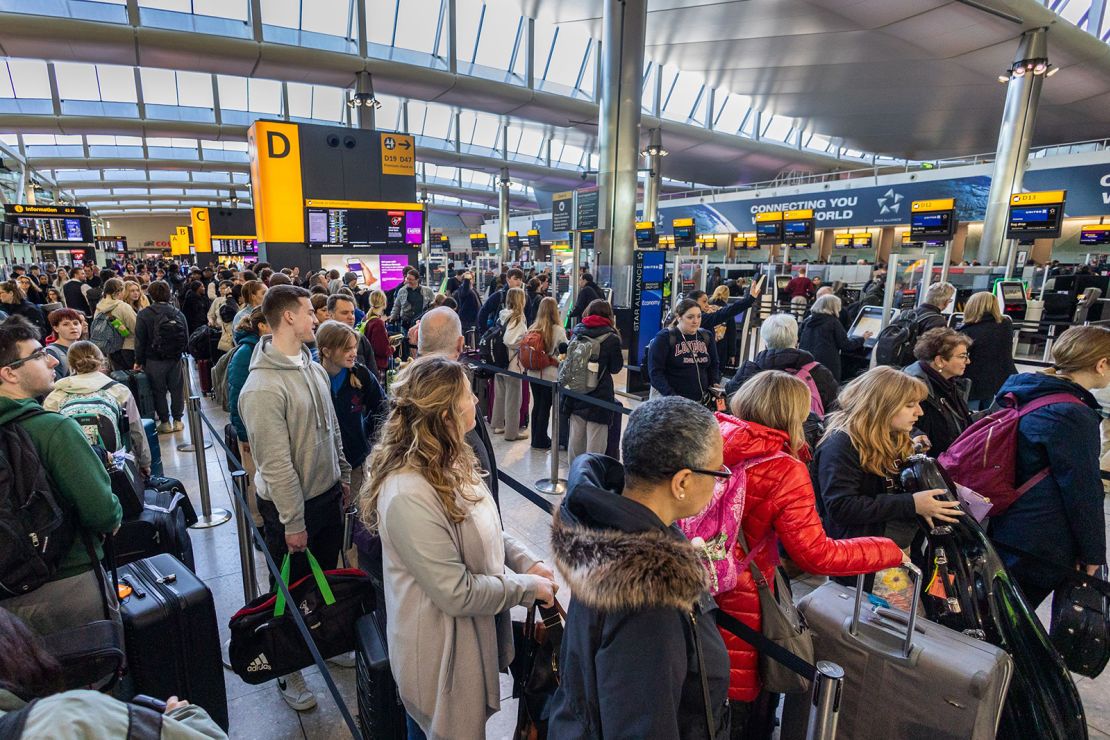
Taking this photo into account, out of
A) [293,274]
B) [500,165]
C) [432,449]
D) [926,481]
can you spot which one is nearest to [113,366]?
[293,274]

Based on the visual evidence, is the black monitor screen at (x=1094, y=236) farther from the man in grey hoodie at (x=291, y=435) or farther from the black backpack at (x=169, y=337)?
the black backpack at (x=169, y=337)

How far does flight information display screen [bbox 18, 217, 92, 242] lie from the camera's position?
18828 millimetres

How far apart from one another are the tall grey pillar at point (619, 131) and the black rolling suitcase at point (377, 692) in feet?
33.7

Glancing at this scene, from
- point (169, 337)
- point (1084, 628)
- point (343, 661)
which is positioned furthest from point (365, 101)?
point (1084, 628)

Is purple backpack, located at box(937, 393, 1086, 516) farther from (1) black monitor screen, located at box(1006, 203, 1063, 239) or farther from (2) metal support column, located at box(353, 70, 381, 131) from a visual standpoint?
(2) metal support column, located at box(353, 70, 381, 131)

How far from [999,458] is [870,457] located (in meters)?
0.62

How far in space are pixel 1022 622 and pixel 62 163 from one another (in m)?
33.9

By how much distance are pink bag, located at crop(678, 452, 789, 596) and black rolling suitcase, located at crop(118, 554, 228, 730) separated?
1916mm

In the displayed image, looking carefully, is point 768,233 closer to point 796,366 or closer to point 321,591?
point 796,366

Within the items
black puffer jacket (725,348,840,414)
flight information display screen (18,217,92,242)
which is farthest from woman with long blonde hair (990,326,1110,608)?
flight information display screen (18,217,92,242)

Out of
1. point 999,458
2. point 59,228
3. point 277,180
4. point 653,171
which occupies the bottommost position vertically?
point 999,458

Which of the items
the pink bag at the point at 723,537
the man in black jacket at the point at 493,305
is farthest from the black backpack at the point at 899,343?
the pink bag at the point at 723,537

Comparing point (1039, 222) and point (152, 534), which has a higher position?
point (1039, 222)

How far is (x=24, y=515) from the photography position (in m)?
1.81
